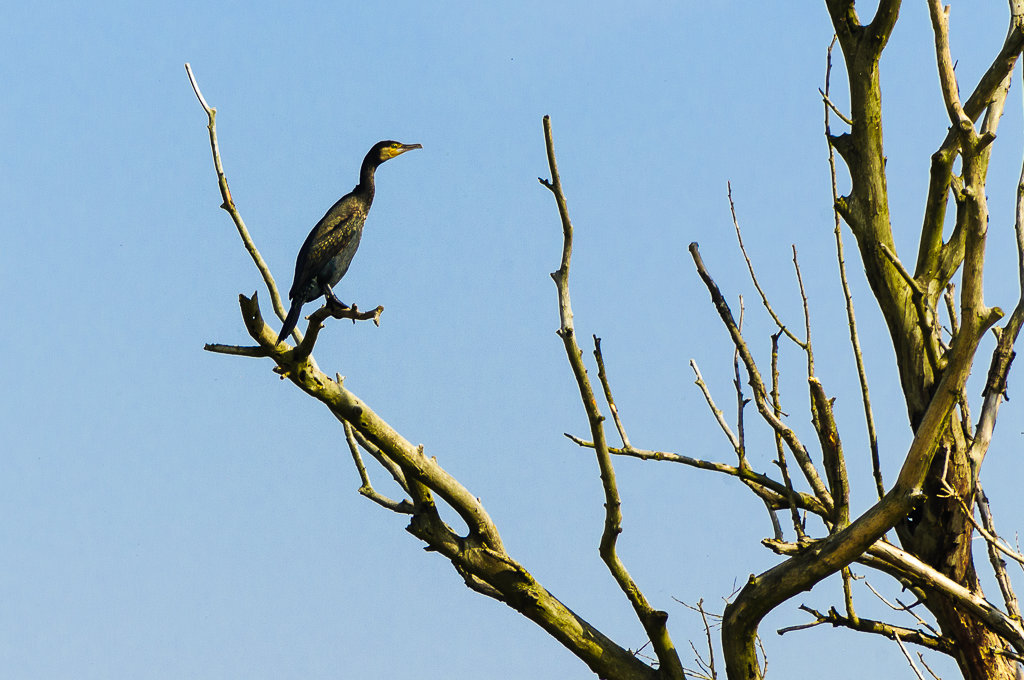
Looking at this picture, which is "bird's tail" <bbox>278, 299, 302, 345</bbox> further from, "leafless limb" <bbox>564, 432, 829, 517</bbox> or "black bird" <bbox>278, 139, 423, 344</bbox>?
"leafless limb" <bbox>564, 432, 829, 517</bbox>

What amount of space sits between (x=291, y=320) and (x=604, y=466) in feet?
5.97

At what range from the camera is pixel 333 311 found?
168 inches

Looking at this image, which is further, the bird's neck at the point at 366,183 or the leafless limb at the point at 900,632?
the bird's neck at the point at 366,183

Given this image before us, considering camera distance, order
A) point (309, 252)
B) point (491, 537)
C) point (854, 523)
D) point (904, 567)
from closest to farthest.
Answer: point (854, 523) → point (904, 567) → point (491, 537) → point (309, 252)

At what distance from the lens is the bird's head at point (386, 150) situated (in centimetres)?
705

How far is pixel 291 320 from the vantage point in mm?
4922

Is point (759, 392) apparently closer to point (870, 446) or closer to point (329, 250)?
point (870, 446)

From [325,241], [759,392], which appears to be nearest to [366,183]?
[325,241]

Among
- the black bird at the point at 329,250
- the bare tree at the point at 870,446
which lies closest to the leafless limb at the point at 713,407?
the bare tree at the point at 870,446

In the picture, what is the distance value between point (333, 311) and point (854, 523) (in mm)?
2268

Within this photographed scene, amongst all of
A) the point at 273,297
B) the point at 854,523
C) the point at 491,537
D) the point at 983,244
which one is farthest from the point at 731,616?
the point at 273,297

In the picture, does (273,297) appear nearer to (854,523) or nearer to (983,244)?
(854,523)

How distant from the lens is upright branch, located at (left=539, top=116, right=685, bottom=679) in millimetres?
3402

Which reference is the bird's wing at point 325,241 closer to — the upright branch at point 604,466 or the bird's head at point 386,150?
the bird's head at point 386,150
